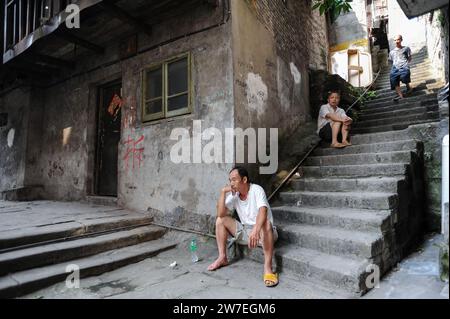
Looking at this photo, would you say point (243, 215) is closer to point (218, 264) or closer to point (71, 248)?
point (218, 264)

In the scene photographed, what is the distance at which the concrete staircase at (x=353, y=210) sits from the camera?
318 centimetres

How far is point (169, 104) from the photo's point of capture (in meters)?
5.53

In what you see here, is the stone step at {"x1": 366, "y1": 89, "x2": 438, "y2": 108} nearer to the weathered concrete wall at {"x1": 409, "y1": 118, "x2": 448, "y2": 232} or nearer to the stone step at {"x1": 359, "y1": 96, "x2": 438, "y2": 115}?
the stone step at {"x1": 359, "y1": 96, "x2": 438, "y2": 115}

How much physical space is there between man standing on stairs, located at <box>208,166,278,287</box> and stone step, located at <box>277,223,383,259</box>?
304 millimetres

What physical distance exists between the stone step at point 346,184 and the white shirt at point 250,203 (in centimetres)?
140

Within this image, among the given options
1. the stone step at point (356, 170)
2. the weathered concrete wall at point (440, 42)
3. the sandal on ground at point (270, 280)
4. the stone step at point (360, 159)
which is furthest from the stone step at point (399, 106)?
the sandal on ground at point (270, 280)

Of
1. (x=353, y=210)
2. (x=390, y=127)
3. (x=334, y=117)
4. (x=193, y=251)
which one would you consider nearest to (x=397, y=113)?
(x=390, y=127)

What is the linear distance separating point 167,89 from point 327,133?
346 centimetres

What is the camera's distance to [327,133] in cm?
612

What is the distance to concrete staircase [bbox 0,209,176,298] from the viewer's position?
3.35m

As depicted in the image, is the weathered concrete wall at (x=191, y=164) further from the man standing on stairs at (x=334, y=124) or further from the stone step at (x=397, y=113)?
the stone step at (x=397, y=113)

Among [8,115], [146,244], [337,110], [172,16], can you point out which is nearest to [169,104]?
[172,16]

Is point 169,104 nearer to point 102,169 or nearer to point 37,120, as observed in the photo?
point 102,169

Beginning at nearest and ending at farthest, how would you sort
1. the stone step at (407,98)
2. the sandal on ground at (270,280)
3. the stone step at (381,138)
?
the sandal on ground at (270,280), the stone step at (381,138), the stone step at (407,98)
